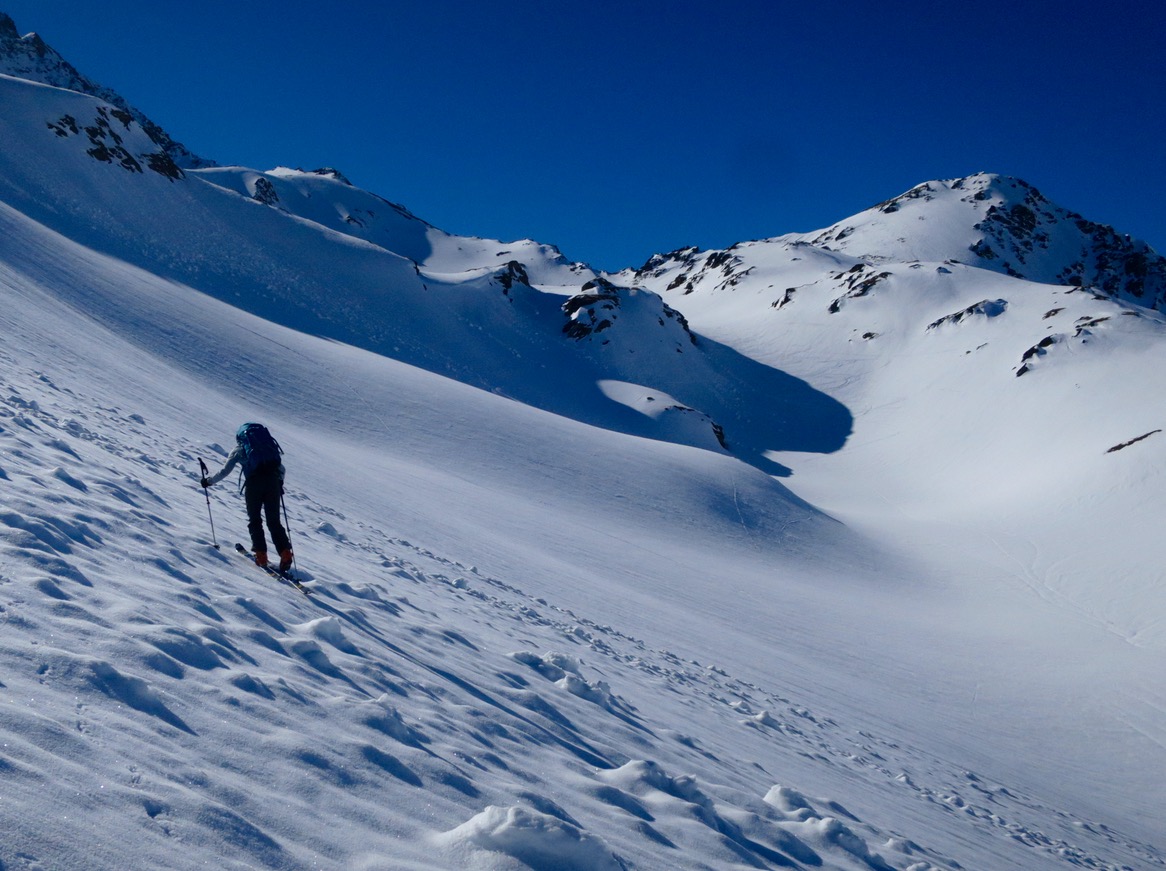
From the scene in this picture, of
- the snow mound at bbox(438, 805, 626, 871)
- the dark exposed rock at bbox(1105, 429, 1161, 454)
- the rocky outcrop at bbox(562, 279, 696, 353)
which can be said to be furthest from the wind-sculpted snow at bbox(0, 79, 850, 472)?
the snow mound at bbox(438, 805, 626, 871)

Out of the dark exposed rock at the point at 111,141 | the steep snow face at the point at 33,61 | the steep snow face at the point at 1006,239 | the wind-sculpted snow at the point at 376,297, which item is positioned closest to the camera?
the wind-sculpted snow at the point at 376,297

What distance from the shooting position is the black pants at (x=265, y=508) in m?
7.49

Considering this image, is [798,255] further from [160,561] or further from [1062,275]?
[160,561]

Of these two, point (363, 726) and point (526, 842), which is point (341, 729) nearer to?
point (363, 726)

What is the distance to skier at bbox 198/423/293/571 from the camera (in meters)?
7.48

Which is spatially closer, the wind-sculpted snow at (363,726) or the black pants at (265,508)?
the wind-sculpted snow at (363,726)

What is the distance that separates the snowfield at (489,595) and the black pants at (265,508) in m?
0.53

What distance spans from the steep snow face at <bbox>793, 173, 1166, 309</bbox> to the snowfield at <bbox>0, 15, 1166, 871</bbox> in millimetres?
93014

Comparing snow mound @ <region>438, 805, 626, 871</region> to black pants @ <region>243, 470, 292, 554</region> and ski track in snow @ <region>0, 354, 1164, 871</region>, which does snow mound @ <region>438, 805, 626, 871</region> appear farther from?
black pants @ <region>243, 470, 292, 554</region>

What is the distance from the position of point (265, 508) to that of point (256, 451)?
0.64 m

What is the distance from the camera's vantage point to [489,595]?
11102 millimetres

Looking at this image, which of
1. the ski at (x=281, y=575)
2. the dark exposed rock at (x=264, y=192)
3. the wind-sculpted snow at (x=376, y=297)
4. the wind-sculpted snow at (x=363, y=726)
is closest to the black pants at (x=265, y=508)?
the ski at (x=281, y=575)

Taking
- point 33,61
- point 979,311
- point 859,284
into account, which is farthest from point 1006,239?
point 33,61

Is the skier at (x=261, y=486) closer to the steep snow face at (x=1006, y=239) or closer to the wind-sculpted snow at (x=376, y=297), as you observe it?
the wind-sculpted snow at (x=376, y=297)
